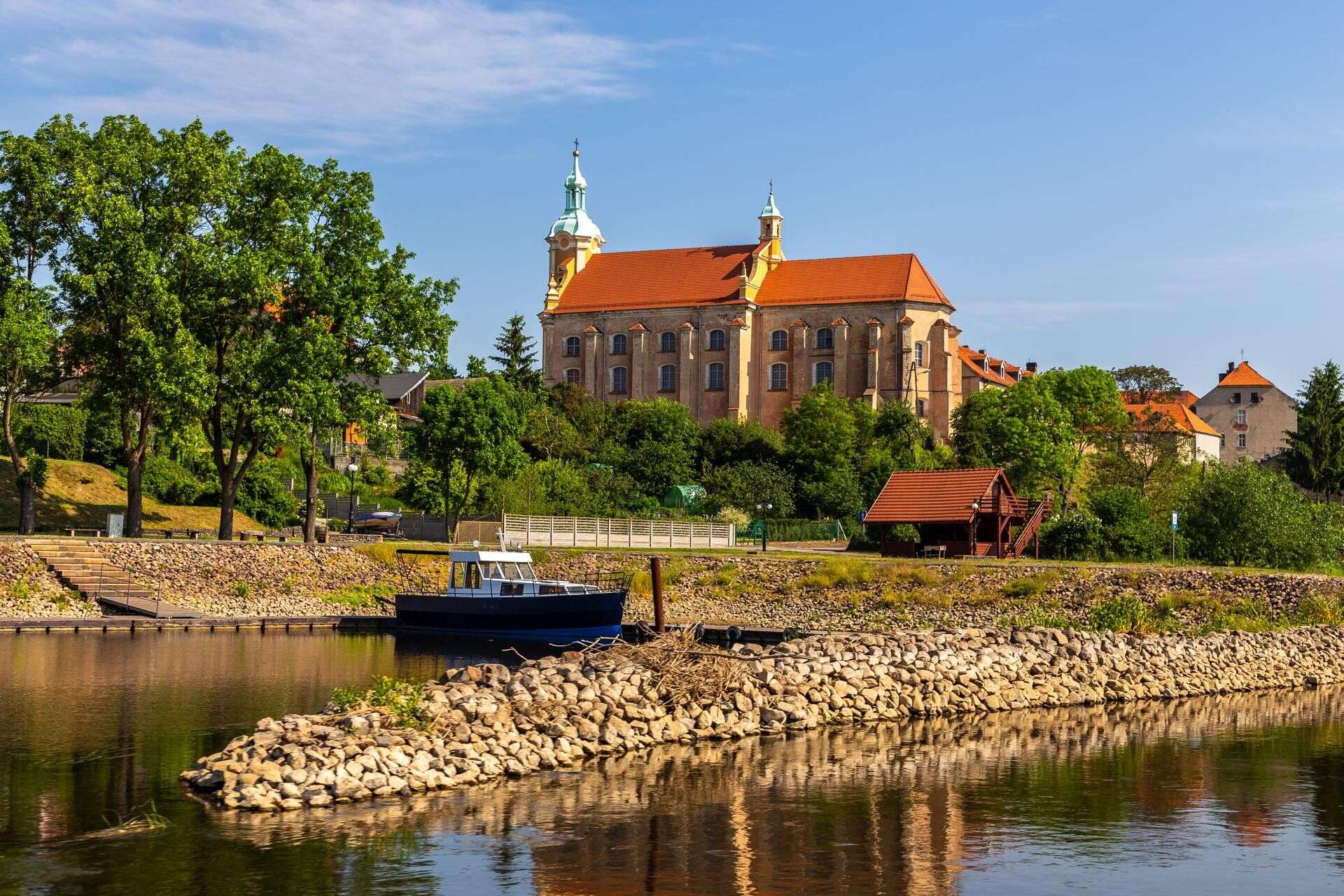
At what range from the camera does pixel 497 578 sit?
42844mm

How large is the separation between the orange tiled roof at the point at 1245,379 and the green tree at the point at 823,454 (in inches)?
2195

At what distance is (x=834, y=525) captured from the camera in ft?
238

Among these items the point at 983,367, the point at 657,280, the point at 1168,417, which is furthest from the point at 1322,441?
the point at 657,280

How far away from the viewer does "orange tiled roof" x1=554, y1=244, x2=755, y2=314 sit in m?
111

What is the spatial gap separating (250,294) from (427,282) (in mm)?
Result: 6507

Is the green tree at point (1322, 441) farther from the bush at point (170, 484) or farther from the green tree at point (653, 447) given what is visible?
the bush at point (170, 484)

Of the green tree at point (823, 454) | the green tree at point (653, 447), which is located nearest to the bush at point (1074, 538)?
the green tree at point (823, 454)

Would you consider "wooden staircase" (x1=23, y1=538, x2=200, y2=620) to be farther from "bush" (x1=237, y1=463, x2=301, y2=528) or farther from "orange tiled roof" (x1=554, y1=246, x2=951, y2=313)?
"orange tiled roof" (x1=554, y1=246, x2=951, y2=313)

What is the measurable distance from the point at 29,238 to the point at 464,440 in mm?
22018

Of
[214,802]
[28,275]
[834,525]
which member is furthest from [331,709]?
[834,525]

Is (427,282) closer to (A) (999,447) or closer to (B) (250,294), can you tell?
(B) (250,294)

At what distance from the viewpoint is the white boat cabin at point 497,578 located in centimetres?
4219

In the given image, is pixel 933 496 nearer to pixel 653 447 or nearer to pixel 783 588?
pixel 783 588

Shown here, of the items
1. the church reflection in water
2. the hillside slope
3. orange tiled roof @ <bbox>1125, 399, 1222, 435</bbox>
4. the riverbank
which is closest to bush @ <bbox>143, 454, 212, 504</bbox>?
the hillside slope
